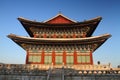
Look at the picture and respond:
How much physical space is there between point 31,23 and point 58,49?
304 inches

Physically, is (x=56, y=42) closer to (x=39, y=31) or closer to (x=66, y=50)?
(x=66, y=50)

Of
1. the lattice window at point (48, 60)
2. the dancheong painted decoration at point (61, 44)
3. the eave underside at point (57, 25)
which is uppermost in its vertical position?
the eave underside at point (57, 25)

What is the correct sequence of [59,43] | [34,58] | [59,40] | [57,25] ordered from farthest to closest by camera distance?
[57,25], [34,58], [59,43], [59,40]

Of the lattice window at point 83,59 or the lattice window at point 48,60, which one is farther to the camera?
the lattice window at point 48,60

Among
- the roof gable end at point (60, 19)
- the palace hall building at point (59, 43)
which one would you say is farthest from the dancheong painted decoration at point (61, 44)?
the roof gable end at point (60, 19)

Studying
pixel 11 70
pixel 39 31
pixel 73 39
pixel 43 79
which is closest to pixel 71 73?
pixel 43 79

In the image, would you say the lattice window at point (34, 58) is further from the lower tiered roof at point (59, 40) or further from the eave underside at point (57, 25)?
the eave underside at point (57, 25)

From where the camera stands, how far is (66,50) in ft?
113

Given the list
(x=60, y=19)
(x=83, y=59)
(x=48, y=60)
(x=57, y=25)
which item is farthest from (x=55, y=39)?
(x=60, y=19)

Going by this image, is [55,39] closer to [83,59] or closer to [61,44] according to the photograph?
[61,44]

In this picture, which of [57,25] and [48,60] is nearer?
[48,60]

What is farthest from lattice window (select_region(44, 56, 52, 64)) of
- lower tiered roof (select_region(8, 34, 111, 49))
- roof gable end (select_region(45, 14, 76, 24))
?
roof gable end (select_region(45, 14, 76, 24))

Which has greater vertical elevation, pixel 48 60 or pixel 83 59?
pixel 83 59

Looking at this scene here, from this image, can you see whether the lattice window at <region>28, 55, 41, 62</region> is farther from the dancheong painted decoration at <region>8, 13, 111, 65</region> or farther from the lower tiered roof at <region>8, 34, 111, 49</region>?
the lower tiered roof at <region>8, 34, 111, 49</region>
